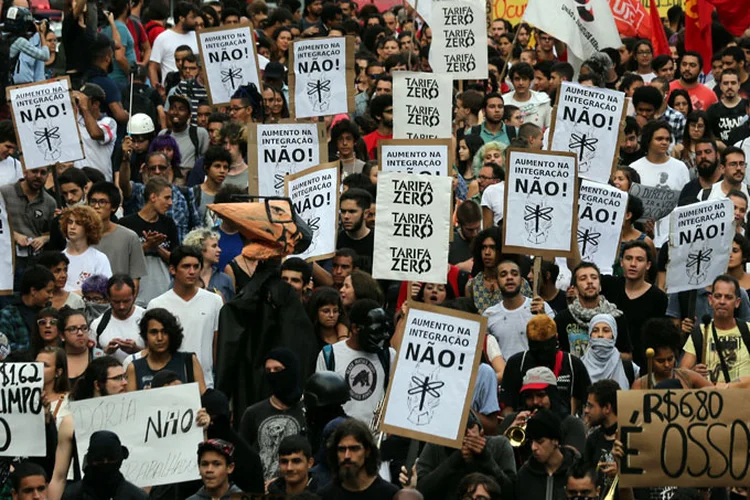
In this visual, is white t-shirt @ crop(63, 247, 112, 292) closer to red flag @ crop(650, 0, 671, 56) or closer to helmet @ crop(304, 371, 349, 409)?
helmet @ crop(304, 371, 349, 409)

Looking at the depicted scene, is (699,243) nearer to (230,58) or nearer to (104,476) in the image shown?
(104,476)

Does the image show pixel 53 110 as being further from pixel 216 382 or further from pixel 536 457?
pixel 536 457

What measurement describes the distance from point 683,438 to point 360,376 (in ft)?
9.05

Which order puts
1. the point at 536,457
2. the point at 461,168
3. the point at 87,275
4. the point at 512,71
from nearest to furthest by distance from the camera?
the point at 536,457 < the point at 87,275 < the point at 461,168 < the point at 512,71

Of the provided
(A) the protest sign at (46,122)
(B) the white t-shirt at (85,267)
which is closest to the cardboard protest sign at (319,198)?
(B) the white t-shirt at (85,267)

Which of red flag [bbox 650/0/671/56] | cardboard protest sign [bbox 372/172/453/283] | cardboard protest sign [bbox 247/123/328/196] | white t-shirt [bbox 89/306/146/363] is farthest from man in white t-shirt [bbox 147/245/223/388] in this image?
red flag [bbox 650/0/671/56]

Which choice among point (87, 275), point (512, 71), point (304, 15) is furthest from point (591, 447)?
point (304, 15)

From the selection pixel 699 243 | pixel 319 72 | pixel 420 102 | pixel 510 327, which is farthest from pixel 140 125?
pixel 699 243

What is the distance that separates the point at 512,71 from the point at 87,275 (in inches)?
281

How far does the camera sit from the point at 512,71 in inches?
861

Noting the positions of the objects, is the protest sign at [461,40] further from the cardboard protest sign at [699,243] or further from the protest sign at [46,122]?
the cardboard protest sign at [699,243]

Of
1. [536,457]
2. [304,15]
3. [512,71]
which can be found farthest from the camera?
[304,15]

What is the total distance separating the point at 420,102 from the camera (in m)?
19.3

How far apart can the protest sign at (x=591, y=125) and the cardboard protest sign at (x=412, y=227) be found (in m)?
2.98
